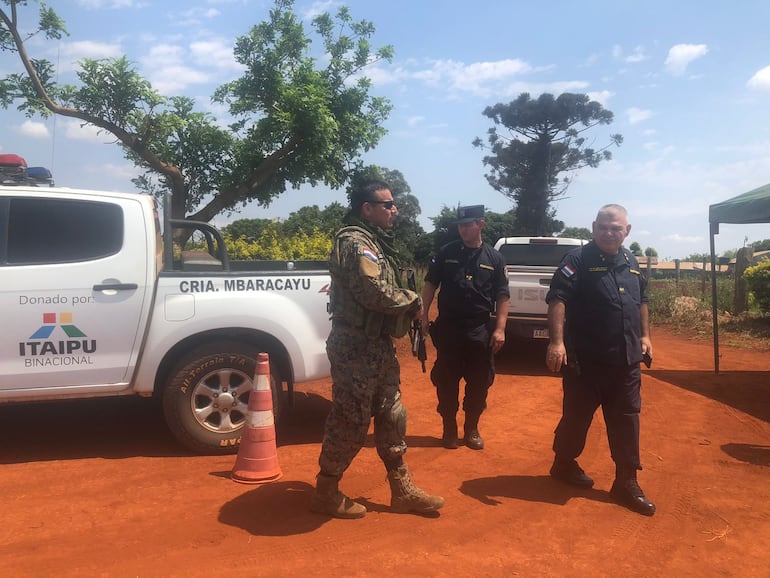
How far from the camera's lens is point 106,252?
4.23 meters

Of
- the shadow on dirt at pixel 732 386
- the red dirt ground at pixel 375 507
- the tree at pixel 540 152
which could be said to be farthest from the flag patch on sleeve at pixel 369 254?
the tree at pixel 540 152

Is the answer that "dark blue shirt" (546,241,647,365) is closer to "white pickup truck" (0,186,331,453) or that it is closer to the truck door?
"white pickup truck" (0,186,331,453)

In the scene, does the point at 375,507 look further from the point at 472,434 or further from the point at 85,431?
the point at 85,431

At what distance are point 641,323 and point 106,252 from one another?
377cm

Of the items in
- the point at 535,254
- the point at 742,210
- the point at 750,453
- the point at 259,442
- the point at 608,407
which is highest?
the point at 742,210

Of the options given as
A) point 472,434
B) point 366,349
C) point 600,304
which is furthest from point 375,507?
point 600,304

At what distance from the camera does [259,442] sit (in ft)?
12.9

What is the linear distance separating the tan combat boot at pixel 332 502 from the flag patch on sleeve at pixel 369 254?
128cm

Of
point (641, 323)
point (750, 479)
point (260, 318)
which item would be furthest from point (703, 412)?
point (260, 318)

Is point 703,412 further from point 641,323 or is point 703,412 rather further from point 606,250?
point 606,250

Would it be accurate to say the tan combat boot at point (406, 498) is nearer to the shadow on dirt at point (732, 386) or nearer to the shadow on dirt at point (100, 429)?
the shadow on dirt at point (100, 429)

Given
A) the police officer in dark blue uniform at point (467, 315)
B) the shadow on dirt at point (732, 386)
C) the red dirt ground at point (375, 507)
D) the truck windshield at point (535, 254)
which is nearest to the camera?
the red dirt ground at point (375, 507)

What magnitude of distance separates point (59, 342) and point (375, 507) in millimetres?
2467

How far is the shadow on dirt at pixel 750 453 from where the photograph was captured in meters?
4.55
